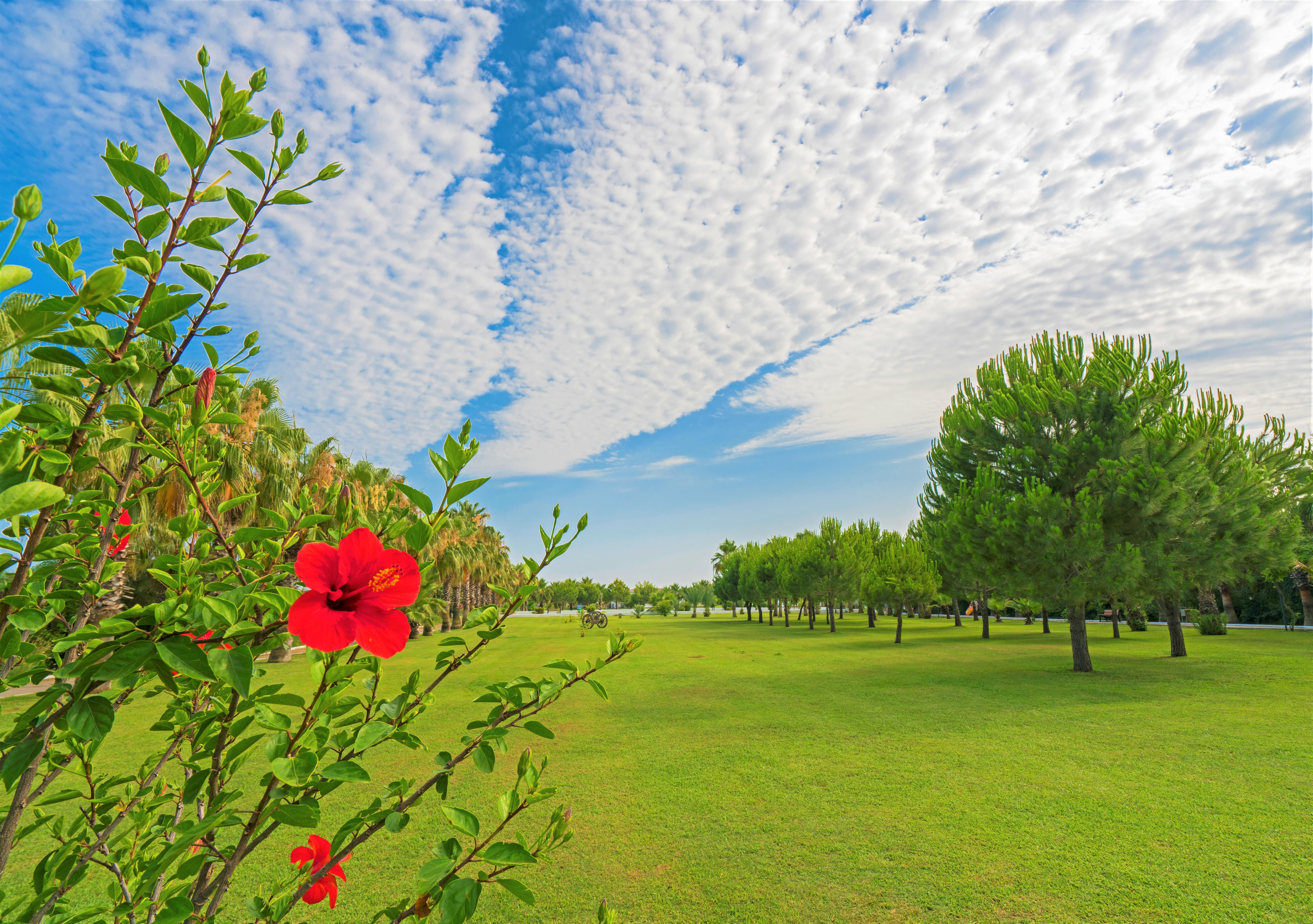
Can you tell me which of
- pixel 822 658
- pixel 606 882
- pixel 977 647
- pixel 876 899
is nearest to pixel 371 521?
pixel 606 882

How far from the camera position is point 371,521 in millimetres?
1535

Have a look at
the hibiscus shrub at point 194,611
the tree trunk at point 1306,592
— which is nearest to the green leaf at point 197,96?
the hibiscus shrub at point 194,611

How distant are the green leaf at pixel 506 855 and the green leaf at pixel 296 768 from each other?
0.35 m

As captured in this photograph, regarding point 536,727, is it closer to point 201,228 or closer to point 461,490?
point 461,490

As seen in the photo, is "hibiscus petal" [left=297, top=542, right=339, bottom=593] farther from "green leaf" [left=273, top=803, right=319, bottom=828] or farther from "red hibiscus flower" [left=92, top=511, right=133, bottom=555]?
"red hibiscus flower" [left=92, top=511, right=133, bottom=555]

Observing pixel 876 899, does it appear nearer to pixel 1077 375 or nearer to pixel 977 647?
pixel 1077 375

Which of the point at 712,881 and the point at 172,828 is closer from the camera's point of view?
the point at 172,828

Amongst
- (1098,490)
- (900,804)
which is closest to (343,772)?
(900,804)

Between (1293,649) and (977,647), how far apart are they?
9.34 metres

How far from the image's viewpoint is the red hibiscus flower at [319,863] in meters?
1.37

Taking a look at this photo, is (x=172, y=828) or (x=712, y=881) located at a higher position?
(x=172, y=828)

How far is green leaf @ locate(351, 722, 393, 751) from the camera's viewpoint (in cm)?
106

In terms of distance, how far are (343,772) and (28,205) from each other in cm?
102

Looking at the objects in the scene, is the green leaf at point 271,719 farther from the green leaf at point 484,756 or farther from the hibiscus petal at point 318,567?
the green leaf at point 484,756
